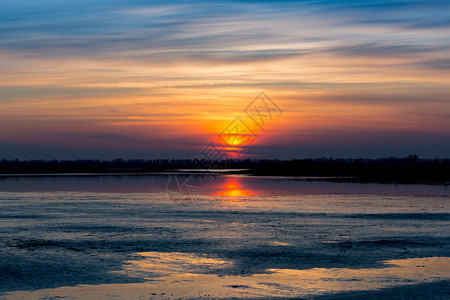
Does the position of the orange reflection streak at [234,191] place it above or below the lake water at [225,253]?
above

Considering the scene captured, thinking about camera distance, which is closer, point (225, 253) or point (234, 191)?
point (225, 253)

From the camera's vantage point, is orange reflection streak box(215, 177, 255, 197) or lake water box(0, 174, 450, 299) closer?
lake water box(0, 174, 450, 299)

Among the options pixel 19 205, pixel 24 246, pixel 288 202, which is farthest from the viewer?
pixel 288 202

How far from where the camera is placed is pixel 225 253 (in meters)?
14.6

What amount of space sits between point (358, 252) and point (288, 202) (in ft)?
51.2

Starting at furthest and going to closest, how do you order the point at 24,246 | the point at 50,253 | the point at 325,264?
the point at 24,246 < the point at 50,253 < the point at 325,264

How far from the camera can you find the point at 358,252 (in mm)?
14852

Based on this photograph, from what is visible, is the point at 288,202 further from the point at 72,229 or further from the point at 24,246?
the point at 24,246

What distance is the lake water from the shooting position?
1091 cm

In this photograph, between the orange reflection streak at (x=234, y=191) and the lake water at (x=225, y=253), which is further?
the orange reflection streak at (x=234, y=191)

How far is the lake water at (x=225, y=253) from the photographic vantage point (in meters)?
10.9

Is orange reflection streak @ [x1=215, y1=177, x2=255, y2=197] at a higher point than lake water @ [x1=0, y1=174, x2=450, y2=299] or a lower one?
higher

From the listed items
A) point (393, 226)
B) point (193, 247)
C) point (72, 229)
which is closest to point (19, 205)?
point (72, 229)

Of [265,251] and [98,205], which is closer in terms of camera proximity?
[265,251]
